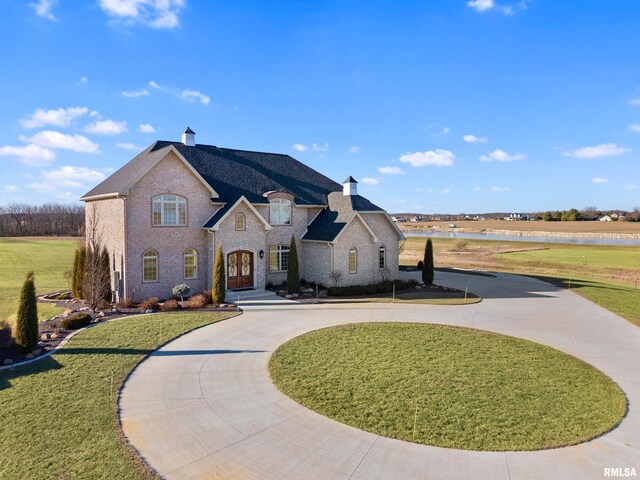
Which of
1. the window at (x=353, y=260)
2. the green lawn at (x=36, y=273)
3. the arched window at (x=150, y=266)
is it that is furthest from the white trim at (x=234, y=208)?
the green lawn at (x=36, y=273)

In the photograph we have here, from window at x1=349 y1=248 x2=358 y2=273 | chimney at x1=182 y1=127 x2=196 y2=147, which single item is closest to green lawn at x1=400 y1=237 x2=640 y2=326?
window at x1=349 y1=248 x2=358 y2=273

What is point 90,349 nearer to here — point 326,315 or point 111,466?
point 111,466

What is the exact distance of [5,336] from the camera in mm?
14586

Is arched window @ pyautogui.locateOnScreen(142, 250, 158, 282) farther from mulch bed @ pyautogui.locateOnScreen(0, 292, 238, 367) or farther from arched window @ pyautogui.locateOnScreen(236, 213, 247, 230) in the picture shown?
arched window @ pyautogui.locateOnScreen(236, 213, 247, 230)

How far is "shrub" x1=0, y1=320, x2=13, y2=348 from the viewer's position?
545 inches

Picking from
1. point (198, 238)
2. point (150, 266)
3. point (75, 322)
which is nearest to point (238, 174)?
point (198, 238)

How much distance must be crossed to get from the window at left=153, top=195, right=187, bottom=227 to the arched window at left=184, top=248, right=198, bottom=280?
175cm

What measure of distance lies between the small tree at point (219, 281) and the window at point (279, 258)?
17.7ft

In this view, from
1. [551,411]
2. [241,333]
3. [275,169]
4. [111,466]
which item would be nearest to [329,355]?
[241,333]

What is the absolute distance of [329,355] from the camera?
43.5 feet

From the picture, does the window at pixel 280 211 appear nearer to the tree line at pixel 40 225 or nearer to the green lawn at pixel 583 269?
the green lawn at pixel 583 269

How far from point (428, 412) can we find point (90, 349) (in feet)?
36.0

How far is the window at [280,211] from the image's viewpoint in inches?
1066

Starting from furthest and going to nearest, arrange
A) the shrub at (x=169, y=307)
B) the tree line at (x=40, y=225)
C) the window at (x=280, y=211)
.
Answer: the tree line at (x=40, y=225) → the window at (x=280, y=211) → the shrub at (x=169, y=307)
